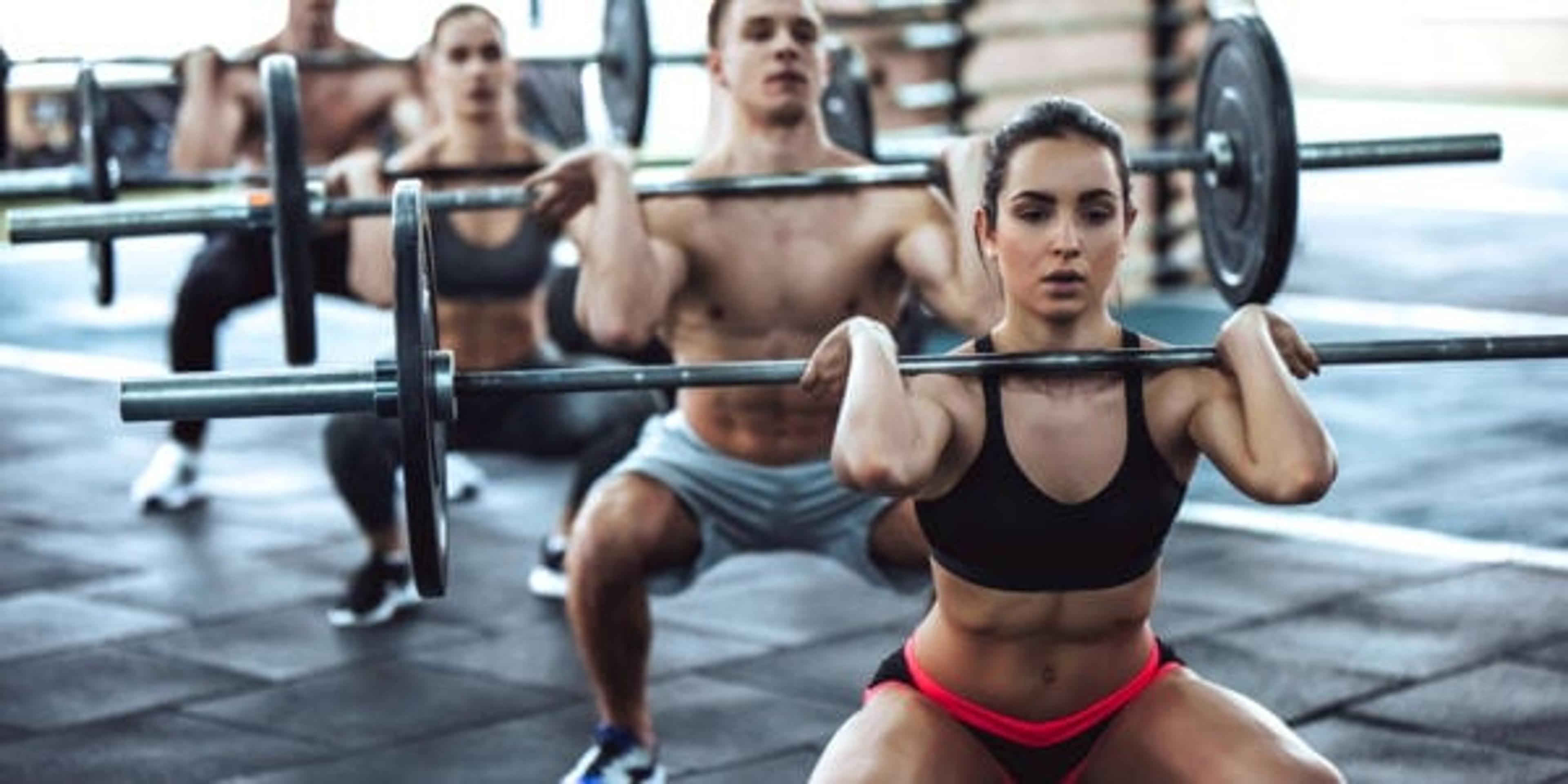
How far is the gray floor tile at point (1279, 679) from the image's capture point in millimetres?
4277

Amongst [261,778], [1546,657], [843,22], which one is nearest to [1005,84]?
[843,22]

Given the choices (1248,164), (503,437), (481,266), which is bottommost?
(503,437)

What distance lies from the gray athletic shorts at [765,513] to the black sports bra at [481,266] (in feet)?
4.55

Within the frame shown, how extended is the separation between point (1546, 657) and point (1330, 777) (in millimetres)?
1833

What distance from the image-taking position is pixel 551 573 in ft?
17.2

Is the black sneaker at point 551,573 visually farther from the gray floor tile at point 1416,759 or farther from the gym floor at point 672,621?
the gray floor tile at point 1416,759

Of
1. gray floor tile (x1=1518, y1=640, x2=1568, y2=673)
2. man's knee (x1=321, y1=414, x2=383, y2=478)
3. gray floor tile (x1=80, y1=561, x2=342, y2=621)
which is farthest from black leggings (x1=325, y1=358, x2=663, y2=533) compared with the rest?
gray floor tile (x1=1518, y1=640, x2=1568, y2=673)

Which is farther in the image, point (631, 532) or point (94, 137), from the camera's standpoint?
point (94, 137)

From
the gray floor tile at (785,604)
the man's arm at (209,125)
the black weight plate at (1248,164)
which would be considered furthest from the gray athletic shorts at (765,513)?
the man's arm at (209,125)

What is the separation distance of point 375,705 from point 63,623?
948 millimetres

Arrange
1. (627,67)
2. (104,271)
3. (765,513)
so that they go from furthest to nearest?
(627,67) < (104,271) < (765,513)

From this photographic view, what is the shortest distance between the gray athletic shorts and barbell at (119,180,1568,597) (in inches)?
32.0

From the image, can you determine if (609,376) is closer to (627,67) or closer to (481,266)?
(481,266)

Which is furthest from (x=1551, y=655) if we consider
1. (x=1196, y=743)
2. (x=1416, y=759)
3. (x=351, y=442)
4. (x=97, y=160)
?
(x=97, y=160)
